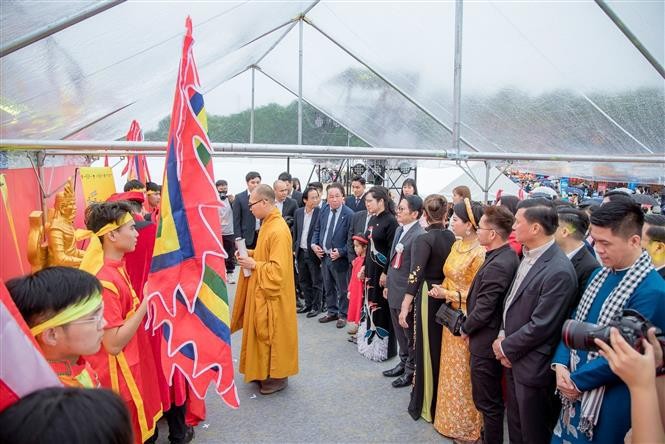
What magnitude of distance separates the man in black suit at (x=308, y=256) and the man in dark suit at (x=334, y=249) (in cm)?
15

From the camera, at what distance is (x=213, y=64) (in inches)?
227

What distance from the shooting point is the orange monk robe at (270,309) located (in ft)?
12.3

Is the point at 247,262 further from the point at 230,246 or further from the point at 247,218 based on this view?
the point at 230,246

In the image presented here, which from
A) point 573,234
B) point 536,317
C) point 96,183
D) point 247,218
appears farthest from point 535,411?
point 96,183

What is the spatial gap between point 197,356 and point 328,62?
5582 millimetres

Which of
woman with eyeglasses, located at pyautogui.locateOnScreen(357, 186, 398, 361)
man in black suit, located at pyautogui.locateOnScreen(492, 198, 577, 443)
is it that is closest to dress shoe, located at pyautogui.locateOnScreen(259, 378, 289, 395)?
woman with eyeglasses, located at pyautogui.locateOnScreen(357, 186, 398, 361)

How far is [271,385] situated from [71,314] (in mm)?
2828

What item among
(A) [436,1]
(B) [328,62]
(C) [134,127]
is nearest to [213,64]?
(C) [134,127]

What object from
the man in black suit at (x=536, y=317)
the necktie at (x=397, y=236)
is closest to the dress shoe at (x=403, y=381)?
the necktie at (x=397, y=236)

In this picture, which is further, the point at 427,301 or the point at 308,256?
the point at 308,256

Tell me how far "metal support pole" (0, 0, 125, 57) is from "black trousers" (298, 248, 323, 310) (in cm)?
422

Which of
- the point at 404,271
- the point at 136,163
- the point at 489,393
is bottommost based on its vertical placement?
the point at 489,393

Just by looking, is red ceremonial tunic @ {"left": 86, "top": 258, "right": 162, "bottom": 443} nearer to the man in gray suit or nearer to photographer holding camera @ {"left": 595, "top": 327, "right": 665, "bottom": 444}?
photographer holding camera @ {"left": 595, "top": 327, "right": 665, "bottom": 444}

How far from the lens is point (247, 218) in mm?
6414
